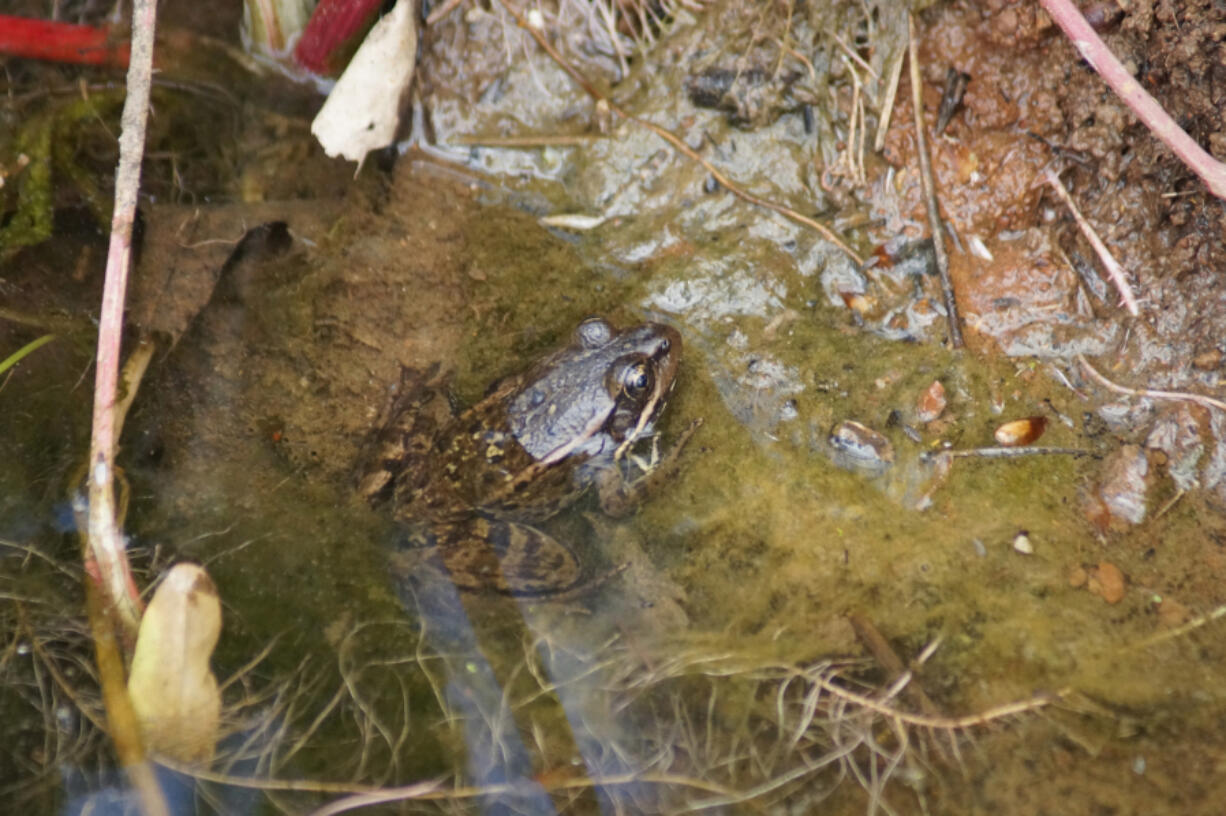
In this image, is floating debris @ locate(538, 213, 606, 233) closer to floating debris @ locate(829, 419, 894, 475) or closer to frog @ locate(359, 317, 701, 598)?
frog @ locate(359, 317, 701, 598)

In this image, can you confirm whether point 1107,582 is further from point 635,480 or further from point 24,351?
point 24,351

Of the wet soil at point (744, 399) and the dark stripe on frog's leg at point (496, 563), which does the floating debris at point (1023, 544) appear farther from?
the dark stripe on frog's leg at point (496, 563)

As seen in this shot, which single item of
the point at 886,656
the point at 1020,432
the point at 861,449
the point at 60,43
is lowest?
the point at 886,656

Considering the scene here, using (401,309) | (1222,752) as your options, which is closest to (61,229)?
(401,309)

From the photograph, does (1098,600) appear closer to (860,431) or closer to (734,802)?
(860,431)

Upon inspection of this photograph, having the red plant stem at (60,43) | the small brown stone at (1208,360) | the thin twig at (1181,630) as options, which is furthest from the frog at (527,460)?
the red plant stem at (60,43)

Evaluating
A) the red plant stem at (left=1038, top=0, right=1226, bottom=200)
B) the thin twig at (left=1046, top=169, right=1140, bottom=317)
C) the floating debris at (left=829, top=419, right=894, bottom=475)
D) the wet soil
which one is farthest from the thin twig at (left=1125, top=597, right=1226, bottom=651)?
the red plant stem at (left=1038, top=0, right=1226, bottom=200)

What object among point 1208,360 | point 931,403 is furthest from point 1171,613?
point 931,403
